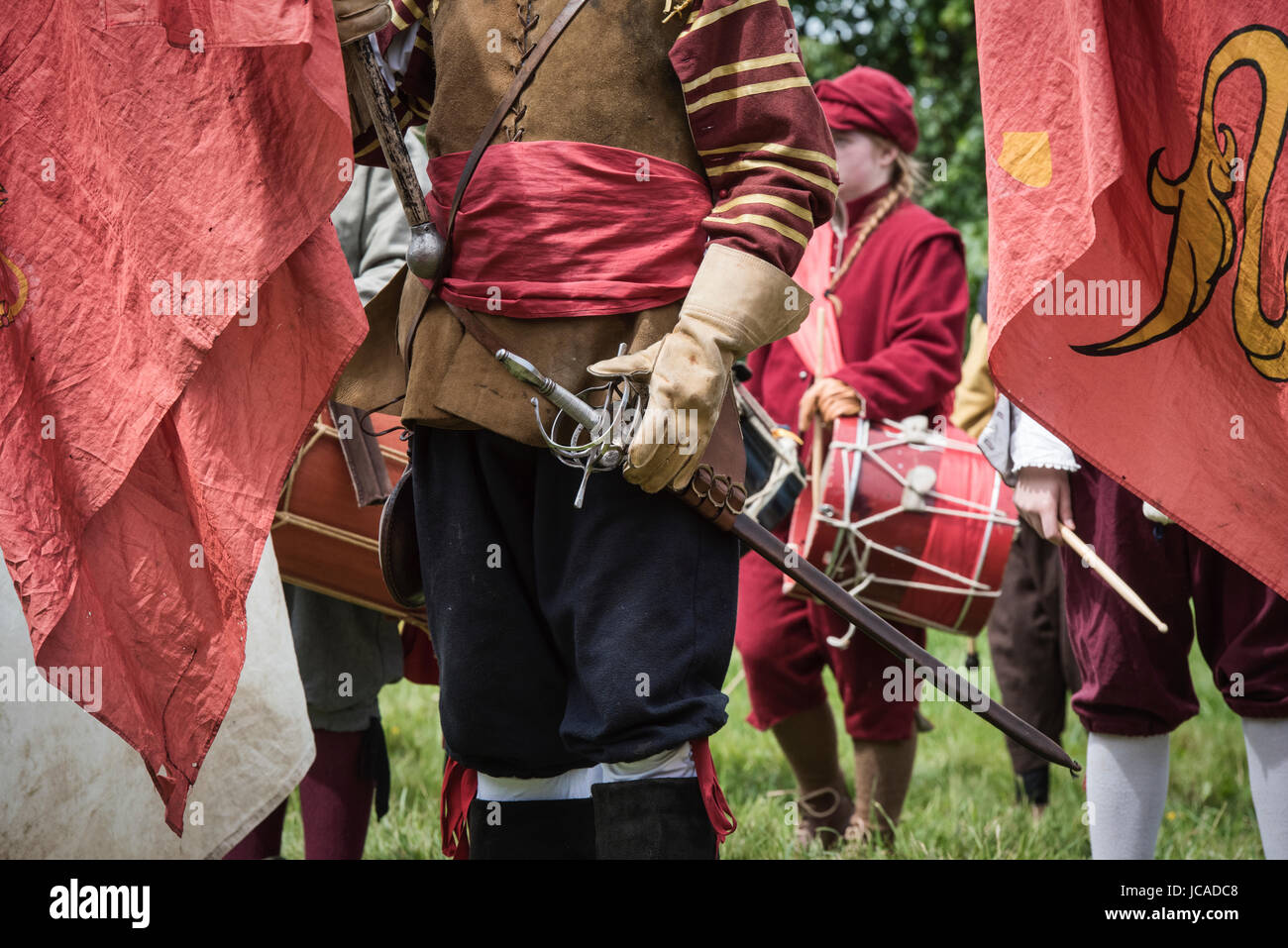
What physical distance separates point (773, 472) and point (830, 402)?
57cm

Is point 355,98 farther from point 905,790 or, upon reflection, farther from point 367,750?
point 905,790

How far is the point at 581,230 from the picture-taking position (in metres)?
2.33

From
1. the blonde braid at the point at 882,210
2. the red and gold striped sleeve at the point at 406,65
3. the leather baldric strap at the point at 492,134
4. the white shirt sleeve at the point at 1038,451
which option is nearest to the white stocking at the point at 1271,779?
the white shirt sleeve at the point at 1038,451

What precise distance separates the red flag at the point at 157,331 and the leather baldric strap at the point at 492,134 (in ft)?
0.59

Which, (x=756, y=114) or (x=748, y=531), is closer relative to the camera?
(x=756, y=114)

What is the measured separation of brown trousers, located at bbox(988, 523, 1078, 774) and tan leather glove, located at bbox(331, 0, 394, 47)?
324 centimetres

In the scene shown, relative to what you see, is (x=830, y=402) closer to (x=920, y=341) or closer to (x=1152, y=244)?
(x=920, y=341)

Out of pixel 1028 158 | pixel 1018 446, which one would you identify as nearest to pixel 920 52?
pixel 1018 446

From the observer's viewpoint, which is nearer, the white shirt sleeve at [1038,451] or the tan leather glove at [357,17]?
the tan leather glove at [357,17]

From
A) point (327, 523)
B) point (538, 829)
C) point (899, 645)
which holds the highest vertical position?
point (327, 523)

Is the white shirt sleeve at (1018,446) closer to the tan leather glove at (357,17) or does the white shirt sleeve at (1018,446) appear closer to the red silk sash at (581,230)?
the red silk sash at (581,230)

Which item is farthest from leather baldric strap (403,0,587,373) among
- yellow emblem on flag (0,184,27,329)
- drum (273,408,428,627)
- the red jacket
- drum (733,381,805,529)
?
the red jacket

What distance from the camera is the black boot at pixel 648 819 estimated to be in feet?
7.43

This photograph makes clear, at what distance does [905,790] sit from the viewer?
442cm
